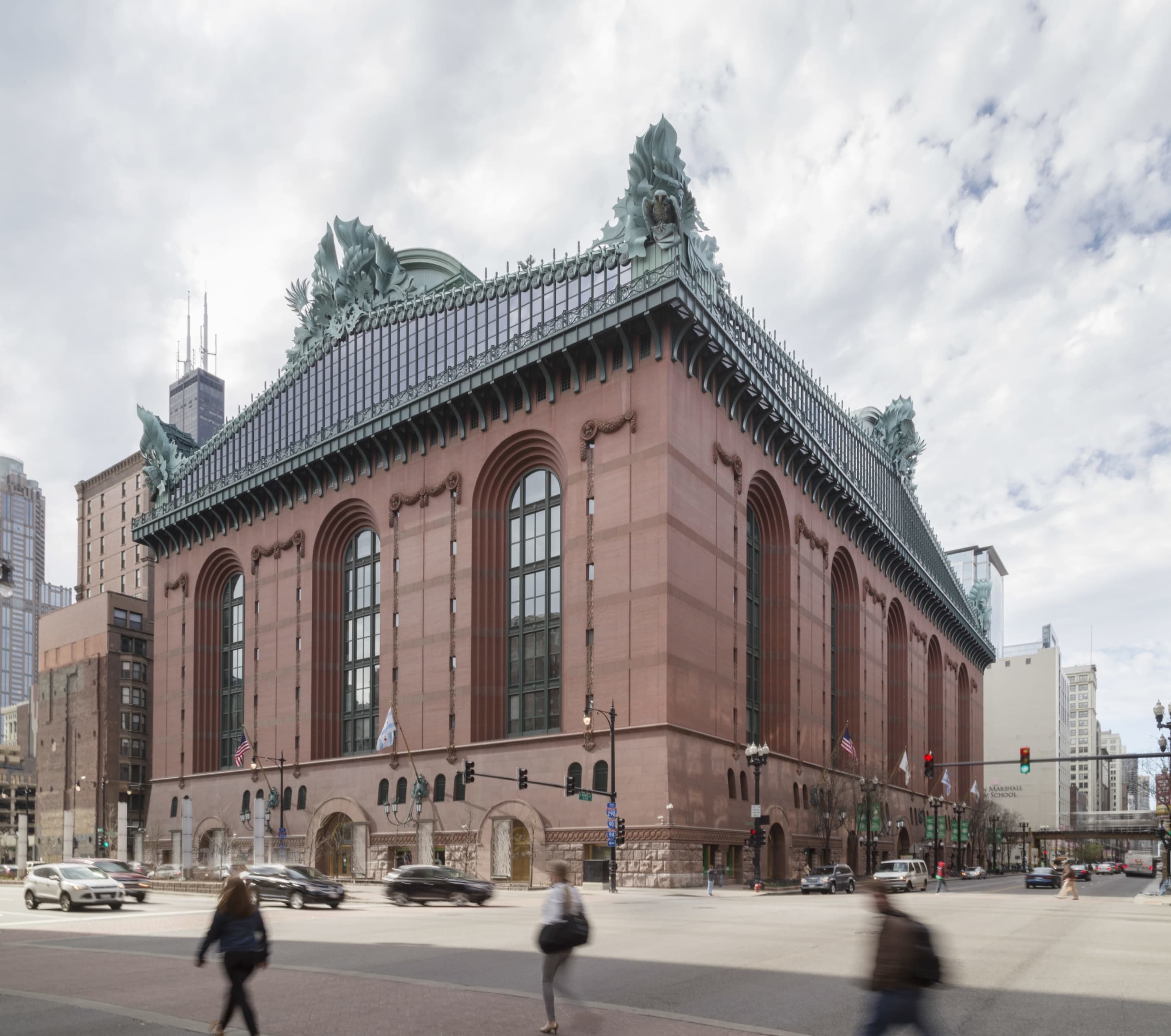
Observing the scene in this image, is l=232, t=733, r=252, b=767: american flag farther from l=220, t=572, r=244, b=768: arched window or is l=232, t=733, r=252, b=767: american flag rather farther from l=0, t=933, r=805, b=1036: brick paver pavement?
l=0, t=933, r=805, b=1036: brick paver pavement

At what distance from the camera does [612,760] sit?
2092 inches

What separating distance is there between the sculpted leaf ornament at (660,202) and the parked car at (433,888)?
34.5 metres

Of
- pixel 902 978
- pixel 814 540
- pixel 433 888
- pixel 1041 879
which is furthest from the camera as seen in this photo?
pixel 814 540

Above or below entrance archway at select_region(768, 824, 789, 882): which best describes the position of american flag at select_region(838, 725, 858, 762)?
above

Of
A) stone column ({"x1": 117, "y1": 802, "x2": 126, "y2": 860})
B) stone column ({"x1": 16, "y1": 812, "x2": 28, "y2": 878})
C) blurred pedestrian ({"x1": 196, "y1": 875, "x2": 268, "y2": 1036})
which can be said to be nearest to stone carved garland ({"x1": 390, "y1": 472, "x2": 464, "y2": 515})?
stone column ({"x1": 16, "y1": 812, "x2": 28, "y2": 878})

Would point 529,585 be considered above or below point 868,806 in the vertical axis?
above

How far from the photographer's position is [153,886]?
172ft

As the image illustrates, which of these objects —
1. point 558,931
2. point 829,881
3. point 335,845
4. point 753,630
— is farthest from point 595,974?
point 335,845

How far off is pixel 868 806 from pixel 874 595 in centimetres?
2189

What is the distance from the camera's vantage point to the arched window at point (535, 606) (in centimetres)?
6131

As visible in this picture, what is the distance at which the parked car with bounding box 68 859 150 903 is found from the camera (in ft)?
133

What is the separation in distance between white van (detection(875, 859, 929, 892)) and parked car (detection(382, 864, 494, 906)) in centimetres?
2472

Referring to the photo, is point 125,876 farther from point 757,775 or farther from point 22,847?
point 22,847

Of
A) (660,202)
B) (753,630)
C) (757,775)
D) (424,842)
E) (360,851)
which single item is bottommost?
(360,851)
